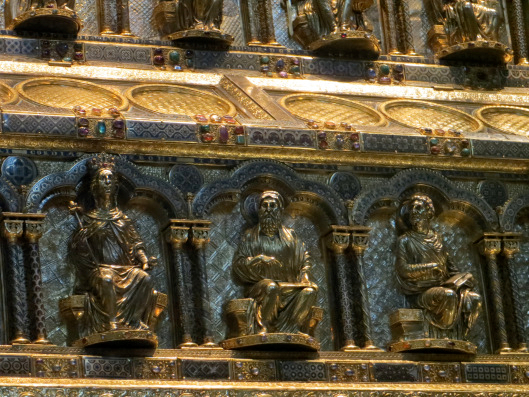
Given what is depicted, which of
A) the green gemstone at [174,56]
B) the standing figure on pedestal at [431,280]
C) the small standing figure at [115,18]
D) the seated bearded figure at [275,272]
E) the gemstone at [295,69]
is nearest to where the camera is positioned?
the seated bearded figure at [275,272]

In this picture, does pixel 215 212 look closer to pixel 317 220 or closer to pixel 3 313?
pixel 317 220

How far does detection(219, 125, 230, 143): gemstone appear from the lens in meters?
20.5

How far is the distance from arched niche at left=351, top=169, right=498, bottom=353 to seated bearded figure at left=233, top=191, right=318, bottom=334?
0.98m

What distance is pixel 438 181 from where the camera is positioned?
21.3m

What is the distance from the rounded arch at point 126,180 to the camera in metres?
19.6

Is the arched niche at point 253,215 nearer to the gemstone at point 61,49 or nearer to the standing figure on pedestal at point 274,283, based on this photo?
the standing figure on pedestal at point 274,283

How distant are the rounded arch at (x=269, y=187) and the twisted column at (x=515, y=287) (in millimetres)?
2024

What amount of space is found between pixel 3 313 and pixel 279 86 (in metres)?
5.38

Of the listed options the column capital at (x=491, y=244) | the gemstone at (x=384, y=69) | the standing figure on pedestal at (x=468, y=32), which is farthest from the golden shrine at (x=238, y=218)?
the standing figure on pedestal at (x=468, y=32)

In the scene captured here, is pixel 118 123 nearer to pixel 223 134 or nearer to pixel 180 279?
pixel 223 134

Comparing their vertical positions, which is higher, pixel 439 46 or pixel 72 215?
pixel 439 46

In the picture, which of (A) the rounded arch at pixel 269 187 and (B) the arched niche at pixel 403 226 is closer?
(A) the rounded arch at pixel 269 187

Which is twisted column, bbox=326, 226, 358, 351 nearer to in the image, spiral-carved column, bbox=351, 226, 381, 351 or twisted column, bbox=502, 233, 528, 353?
spiral-carved column, bbox=351, 226, 381, 351

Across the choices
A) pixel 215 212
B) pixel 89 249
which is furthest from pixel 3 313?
pixel 215 212
